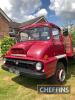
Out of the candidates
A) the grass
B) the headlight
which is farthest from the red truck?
the grass

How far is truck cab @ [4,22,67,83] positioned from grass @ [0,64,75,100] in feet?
2.34

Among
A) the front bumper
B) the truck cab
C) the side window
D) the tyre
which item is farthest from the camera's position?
the side window

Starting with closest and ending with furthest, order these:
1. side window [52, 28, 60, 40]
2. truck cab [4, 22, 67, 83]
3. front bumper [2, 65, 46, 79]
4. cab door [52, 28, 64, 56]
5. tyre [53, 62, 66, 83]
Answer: front bumper [2, 65, 46, 79]
truck cab [4, 22, 67, 83]
tyre [53, 62, 66, 83]
cab door [52, 28, 64, 56]
side window [52, 28, 60, 40]

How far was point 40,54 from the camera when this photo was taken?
6145 mm

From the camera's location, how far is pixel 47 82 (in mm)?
7434

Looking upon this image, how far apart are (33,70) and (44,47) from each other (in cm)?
92

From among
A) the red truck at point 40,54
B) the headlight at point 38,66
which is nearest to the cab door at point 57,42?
the red truck at point 40,54

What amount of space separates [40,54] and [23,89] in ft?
5.29

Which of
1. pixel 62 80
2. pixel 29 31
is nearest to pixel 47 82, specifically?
pixel 62 80

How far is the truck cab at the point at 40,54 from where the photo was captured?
6051mm

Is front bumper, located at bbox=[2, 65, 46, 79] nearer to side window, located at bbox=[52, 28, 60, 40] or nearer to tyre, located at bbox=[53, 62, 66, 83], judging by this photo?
tyre, located at bbox=[53, 62, 66, 83]

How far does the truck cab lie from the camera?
6051 millimetres

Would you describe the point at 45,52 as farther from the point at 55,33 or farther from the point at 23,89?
the point at 23,89

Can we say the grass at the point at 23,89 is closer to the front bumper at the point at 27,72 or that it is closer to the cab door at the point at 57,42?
the front bumper at the point at 27,72
